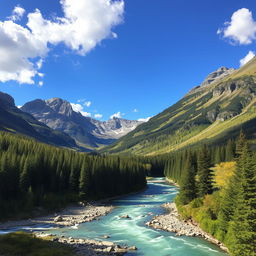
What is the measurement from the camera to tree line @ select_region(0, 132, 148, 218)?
242ft

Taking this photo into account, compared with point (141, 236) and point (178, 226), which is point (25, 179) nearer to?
point (141, 236)

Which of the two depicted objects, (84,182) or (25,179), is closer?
(25,179)

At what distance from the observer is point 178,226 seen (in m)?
60.3

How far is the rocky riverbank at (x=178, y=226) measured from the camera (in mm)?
51928

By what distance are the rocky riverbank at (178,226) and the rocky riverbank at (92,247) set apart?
51.1 feet

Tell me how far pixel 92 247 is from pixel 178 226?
24.7m

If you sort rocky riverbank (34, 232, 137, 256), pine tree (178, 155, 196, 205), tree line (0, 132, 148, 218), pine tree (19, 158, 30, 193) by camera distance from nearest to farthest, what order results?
rocky riverbank (34, 232, 137, 256) → tree line (0, 132, 148, 218) → pine tree (178, 155, 196, 205) → pine tree (19, 158, 30, 193)

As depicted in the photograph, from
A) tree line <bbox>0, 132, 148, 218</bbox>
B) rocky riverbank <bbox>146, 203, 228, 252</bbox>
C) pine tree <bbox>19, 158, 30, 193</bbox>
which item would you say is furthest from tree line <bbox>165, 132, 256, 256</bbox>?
pine tree <bbox>19, 158, 30, 193</bbox>

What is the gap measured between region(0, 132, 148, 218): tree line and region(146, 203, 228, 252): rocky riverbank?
113ft

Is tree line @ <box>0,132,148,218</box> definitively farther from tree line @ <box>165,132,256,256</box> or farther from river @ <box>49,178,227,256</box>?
tree line @ <box>165,132,256,256</box>

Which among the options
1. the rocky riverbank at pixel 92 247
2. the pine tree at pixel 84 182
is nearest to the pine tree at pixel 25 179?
the pine tree at pixel 84 182

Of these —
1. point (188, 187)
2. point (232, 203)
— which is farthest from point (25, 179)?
point (232, 203)

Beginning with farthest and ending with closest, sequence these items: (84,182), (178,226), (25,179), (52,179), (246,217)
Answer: (84,182), (52,179), (25,179), (178,226), (246,217)

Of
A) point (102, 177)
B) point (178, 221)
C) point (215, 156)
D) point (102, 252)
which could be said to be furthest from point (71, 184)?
point (215, 156)
